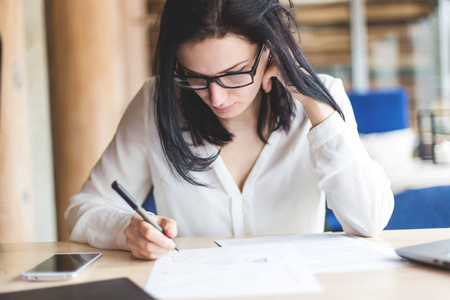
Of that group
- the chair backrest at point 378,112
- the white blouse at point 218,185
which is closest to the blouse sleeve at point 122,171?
the white blouse at point 218,185

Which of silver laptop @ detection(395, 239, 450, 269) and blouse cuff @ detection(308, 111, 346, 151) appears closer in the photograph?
silver laptop @ detection(395, 239, 450, 269)

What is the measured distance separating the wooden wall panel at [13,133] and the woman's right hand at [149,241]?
1.51 m

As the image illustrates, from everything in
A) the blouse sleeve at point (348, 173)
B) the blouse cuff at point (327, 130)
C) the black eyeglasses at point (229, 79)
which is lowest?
the blouse sleeve at point (348, 173)

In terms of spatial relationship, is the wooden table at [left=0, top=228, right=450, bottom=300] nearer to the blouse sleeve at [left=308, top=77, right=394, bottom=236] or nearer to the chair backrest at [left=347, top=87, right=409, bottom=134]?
the blouse sleeve at [left=308, top=77, right=394, bottom=236]

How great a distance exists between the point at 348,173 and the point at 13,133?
175 centimetres

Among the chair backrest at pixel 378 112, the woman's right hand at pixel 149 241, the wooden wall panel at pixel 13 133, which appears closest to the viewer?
the woman's right hand at pixel 149 241

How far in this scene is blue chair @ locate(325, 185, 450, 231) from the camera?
1.41m

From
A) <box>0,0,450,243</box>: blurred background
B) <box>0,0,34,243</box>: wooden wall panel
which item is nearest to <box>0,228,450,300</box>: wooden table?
<box>0,0,450,243</box>: blurred background

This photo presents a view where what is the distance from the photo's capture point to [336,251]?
103 cm

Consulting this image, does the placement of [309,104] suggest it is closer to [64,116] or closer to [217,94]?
Result: [217,94]

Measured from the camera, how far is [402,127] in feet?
11.8

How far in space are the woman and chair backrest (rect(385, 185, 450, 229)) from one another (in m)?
0.19

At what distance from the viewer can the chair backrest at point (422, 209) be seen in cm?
141

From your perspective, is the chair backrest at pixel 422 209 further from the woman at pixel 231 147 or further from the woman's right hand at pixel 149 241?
the woman's right hand at pixel 149 241
